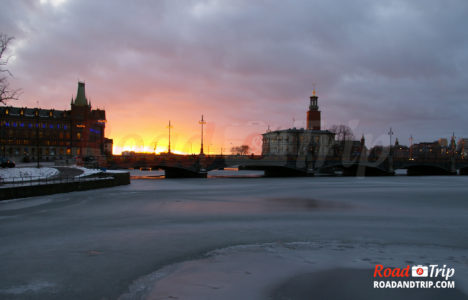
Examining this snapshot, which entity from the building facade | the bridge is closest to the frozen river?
the bridge

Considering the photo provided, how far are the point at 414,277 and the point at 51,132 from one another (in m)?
124

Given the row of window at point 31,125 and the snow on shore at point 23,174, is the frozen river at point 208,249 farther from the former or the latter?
the row of window at point 31,125

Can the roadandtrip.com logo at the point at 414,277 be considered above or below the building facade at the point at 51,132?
below

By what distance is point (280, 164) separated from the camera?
74312 millimetres

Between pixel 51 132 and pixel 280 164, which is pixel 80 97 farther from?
pixel 280 164

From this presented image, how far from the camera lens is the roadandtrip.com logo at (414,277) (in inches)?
386

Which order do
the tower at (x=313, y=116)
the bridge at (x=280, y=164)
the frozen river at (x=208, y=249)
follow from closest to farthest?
the frozen river at (x=208, y=249)
the bridge at (x=280, y=164)
the tower at (x=313, y=116)

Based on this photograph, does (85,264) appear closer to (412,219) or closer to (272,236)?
(272,236)

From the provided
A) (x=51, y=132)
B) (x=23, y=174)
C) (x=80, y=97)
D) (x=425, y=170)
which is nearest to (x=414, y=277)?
(x=23, y=174)

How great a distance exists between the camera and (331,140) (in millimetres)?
148250

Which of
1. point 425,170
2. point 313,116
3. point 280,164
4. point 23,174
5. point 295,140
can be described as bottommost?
point 425,170

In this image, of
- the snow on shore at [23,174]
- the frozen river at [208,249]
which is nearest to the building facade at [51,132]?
the snow on shore at [23,174]

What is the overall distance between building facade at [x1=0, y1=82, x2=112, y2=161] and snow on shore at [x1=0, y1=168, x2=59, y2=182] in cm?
6457

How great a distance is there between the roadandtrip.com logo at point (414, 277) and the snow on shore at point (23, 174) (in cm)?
3217
